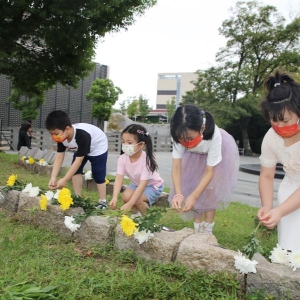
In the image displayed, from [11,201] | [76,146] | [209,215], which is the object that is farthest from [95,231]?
[76,146]

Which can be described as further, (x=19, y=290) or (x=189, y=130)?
(x=189, y=130)

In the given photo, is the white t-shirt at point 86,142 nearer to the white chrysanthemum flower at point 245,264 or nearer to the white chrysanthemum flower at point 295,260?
the white chrysanthemum flower at point 245,264

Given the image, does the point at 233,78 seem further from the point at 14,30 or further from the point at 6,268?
the point at 6,268

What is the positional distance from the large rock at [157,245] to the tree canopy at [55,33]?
6.35m

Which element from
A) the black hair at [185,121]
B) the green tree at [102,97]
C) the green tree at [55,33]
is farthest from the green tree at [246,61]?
the black hair at [185,121]

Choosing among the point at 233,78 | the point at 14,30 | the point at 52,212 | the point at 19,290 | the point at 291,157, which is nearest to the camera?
the point at 19,290

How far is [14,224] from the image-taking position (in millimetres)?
3357

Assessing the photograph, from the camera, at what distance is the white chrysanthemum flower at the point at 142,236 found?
2469 mm

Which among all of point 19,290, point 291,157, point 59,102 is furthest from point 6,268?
point 59,102

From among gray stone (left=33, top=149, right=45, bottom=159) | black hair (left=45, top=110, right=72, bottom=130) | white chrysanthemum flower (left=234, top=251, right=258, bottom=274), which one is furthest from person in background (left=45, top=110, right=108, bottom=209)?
gray stone (left=33, top=149, right=45, bottom=159)

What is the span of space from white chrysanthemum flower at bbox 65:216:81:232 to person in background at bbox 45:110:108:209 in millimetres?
566

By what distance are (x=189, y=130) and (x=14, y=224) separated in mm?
1828

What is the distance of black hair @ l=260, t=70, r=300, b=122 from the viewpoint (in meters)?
2.23

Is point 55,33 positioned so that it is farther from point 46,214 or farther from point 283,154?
point 283,154
